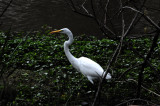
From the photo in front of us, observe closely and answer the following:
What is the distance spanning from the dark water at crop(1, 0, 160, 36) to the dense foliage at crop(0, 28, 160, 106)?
77.4 inches

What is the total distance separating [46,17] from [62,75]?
20.6 feet

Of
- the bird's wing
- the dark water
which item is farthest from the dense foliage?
the dark water

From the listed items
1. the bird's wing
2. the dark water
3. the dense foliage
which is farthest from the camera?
the dark water

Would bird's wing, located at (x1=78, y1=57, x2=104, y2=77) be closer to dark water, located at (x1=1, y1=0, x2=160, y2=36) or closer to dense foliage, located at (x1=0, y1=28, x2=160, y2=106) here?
dense foliage, located at (x1=0, y1=28, x2=160, y2=106)

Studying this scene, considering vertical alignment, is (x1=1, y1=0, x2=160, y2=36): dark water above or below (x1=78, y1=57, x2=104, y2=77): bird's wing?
below

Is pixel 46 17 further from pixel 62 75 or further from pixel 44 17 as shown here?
pixel 62 75

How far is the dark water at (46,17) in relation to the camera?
10.1 meters

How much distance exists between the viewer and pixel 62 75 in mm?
5340

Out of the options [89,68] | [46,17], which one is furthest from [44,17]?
[89,68]

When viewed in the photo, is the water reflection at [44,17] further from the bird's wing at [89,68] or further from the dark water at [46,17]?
the bird's wing at [89,68]

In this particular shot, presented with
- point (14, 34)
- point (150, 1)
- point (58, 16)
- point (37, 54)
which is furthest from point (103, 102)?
point (150, 1)

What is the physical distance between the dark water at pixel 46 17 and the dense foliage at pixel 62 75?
1966 mm

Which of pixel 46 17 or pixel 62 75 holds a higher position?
pixel 62 75

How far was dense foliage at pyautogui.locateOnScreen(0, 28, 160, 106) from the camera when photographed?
439 centimetres
